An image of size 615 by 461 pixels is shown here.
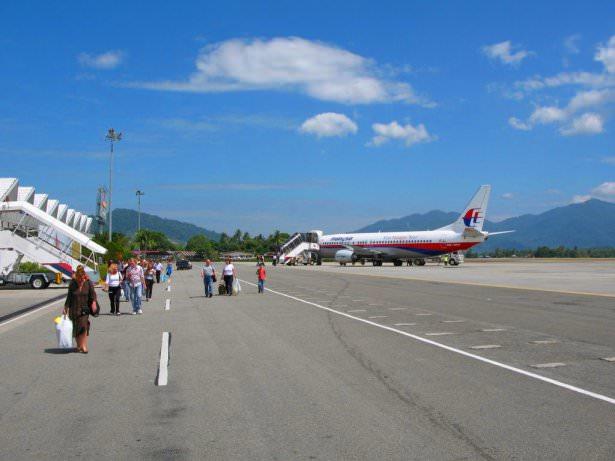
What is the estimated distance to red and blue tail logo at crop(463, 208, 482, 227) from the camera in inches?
2399

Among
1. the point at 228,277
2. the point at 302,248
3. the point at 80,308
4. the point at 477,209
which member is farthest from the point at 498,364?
the point at 302,248

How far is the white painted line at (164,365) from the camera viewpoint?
844 centimetres

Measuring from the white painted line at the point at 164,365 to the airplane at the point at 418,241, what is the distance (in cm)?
4628

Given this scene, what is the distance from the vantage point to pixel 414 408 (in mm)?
6762

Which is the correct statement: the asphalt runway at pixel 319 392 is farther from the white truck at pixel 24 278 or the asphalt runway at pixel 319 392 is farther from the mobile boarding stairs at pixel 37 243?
the mobile boarding stairs at pixel 37 243

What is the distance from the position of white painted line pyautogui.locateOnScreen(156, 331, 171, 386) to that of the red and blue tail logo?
51.7 meters

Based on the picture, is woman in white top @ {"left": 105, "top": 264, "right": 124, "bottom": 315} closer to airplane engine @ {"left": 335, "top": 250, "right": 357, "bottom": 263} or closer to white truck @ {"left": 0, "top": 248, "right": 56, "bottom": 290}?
white truck @ {"left": 0, "top": 248, "right": 56, "bottom": 290}

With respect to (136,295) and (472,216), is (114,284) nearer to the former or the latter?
(136,295)

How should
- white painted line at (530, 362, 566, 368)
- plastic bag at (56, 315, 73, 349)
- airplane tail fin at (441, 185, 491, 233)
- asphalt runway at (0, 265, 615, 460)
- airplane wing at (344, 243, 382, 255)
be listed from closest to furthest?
asphalt runway at (0, 265, 615, 460), white painted line at (530, 362, 566, 368), plastic bag at (56, 315, 73, 349), airplane tail fin at (441, 185, 491, 233), airplane wing at (344, 243, 382, 255)

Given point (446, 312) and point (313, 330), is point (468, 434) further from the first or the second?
point (446, 312)

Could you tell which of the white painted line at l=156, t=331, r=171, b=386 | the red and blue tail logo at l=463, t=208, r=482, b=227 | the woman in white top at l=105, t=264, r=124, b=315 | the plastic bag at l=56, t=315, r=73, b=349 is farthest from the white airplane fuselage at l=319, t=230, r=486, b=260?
the plastic bag at l=56, t=315, r=73, b=349

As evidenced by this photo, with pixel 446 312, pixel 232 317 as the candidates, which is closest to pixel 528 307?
pixel 446 312

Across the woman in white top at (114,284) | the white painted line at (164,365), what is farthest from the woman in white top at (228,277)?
the white painted line at (164,365)

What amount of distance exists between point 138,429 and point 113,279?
1335cm
